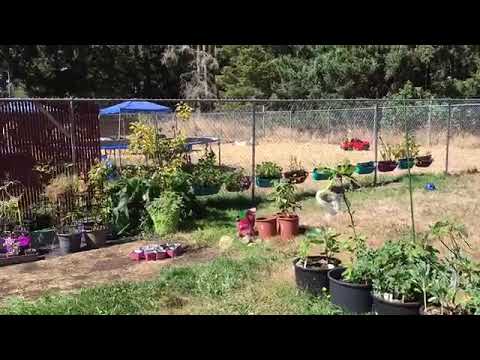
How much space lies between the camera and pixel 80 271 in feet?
19.0

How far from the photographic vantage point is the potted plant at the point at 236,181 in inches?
356

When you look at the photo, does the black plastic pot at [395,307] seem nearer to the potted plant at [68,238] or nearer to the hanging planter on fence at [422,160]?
the potted plant at [68,238]

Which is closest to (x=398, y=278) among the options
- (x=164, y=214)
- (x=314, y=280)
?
(x=314, y=280)

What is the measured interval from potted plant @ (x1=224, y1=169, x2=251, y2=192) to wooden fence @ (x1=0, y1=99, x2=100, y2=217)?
7.80 ft

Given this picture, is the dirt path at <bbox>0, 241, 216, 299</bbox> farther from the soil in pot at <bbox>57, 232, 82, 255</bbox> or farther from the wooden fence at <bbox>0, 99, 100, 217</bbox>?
the wooden fence at <bbox>0, 99, 100, 217</bbox>

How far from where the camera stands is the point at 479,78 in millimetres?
26438

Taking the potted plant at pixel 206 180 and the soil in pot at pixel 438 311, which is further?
the potted plant at pixel 206 180

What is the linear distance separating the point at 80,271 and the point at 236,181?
13.0 feet

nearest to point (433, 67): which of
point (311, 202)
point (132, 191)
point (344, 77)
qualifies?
point (344, 77)

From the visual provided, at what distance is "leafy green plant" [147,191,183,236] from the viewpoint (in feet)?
23.7

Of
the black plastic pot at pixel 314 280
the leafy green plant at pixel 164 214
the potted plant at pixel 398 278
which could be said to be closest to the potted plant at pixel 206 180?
the leafy green plant at pixel 164 214

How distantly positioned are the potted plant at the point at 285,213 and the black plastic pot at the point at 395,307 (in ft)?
10.2

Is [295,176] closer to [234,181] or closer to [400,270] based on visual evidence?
[234,181]

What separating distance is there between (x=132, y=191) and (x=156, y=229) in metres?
0.74
